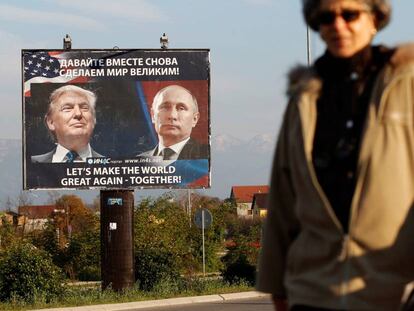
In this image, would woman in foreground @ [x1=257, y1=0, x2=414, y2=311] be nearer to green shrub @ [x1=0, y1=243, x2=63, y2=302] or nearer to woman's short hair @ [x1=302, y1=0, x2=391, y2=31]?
woman's short hair @ [x1=302, y1=0, x2=391, y2=31]

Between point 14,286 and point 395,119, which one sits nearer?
point 395,119

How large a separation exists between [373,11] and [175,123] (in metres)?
21.0

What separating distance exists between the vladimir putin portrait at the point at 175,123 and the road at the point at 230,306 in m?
4.53

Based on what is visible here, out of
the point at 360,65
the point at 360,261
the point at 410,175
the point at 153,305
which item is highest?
the point at 360,65

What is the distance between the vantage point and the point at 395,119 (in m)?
3.19

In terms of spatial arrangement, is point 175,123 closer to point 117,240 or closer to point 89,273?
point 117,240

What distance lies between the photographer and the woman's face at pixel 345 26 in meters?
3.34

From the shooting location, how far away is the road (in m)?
19.0

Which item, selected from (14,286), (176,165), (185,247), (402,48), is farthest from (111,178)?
(402,48)

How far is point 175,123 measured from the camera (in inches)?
958

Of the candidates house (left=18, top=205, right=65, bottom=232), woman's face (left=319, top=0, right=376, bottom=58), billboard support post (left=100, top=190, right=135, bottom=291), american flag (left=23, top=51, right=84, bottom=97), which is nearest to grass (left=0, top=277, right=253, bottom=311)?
billboard support post (left=100, top=190, right=135, bottom=291)

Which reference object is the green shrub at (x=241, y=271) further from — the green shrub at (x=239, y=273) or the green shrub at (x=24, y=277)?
the green shrub at (x=24, y=277)

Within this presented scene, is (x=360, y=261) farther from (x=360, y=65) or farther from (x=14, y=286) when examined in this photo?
(x=14, y=286)

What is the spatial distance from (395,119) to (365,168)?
186mm
